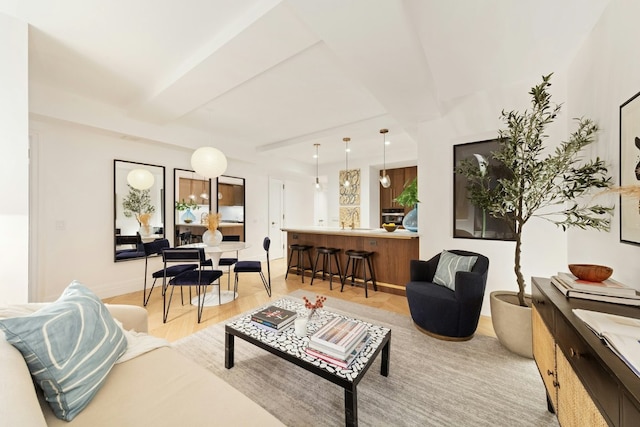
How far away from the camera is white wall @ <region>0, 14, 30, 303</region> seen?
70.9 inches

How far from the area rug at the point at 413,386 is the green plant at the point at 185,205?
2714 millimetres

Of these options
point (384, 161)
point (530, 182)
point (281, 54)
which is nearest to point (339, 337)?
point (530, 182)

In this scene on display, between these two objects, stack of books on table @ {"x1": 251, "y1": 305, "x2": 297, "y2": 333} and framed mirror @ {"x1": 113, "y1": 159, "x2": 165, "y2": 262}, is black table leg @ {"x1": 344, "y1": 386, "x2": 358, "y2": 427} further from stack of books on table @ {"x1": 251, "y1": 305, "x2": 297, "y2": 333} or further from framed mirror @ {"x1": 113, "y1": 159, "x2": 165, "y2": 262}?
framed mirror @ {"x1": 113, "y1": 159, "x2": 165, "y2": 262}

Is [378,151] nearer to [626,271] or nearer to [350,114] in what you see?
[350,114]

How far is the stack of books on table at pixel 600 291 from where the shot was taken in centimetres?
122

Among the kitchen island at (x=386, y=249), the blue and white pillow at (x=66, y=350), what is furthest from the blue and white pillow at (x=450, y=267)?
the blue and white pillow at (x=66, y=350)

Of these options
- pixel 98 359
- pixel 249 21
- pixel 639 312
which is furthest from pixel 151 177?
pixel 639 312

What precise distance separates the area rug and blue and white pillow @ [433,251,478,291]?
22.5 inches

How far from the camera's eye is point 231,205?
5324mm

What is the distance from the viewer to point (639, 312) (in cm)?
114

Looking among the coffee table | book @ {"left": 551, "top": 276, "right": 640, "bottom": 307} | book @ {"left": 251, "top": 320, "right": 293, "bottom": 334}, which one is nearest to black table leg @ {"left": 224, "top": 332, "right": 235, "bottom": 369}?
the coffee table

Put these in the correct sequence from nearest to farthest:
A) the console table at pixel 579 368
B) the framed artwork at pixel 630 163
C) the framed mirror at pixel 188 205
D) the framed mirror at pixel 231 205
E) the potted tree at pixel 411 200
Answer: the console table at pixel 579 368
the framed artwork at pixel 630 163
the potted tree at pixel 411 200
the framed mirror at pixel 188 205
the framed mirror at pixel 231 205

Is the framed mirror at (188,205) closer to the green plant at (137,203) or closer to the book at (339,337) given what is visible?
the green plant at (137,203)

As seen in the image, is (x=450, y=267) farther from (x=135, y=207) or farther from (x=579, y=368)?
(x=135, y=207)
